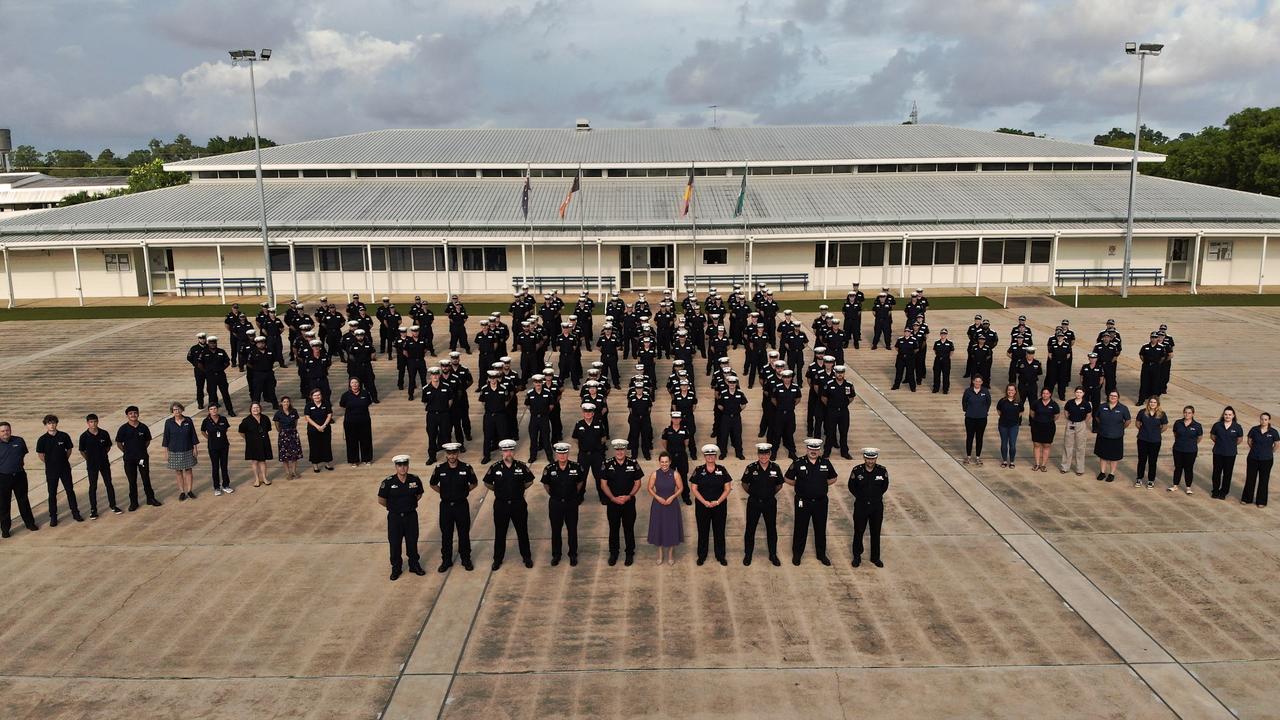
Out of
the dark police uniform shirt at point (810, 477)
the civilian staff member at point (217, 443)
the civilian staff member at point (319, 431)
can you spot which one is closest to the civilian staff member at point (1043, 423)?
the dark police uniform shirt at point (810, 477)

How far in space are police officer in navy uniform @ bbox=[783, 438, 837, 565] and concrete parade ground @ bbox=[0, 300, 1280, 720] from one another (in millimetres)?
270

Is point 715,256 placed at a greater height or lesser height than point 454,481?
greater

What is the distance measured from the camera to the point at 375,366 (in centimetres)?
2184

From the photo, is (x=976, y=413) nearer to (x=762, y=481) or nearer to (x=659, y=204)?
(x=762, y=481)

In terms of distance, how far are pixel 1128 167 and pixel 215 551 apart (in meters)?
45.6

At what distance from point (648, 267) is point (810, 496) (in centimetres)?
2647

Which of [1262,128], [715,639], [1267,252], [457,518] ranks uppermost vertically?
[1262,128]

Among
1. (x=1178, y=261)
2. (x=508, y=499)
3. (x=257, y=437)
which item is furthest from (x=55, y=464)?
(x=1178, y=261)

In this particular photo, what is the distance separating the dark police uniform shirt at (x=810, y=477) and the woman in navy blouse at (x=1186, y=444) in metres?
5.81

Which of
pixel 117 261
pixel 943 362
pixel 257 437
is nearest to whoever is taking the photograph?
pixel 257 437

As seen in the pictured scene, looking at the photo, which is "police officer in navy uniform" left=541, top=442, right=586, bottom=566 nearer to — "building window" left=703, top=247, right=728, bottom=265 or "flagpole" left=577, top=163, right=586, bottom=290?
"flagpole" left=577, top=163, right=586, bottom=290

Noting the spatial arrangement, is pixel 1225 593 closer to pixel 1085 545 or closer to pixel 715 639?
pixel 1085 545

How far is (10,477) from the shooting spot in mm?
11141

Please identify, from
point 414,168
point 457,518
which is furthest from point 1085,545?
point 414,168
